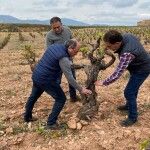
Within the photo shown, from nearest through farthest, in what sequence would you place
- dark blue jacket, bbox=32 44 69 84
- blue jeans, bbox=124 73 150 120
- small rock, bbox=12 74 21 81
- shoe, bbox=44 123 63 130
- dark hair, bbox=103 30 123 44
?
dark hair, bbox=103 30 123 44, dark blue jacket, bbox=32 44 69 84, blue jeans, bbox=124 73 150 120, shoe, bbox=44 123 63 130, small rock, bbox=12 74 21 81

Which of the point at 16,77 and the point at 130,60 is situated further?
the point at 16,77

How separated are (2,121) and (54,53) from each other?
214 centimetres

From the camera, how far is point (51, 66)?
23.6ft

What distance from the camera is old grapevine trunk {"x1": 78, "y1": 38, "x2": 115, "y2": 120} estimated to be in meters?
7.81

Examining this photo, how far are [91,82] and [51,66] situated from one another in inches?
41.4

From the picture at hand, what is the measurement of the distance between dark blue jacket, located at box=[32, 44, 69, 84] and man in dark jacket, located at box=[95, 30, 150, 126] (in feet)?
2.41

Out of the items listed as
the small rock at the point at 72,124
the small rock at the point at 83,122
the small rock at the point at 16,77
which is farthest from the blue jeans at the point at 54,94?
the small rock at the point at 16,77

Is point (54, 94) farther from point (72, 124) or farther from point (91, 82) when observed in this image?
point (91, 82)

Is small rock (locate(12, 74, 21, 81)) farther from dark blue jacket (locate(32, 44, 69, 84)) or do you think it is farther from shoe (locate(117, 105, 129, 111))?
dark blue jacket (locate(32, 44, 69, 84))

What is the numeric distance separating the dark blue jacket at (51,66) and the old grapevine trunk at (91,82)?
2.31 feet

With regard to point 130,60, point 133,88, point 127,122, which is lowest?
point 127,122

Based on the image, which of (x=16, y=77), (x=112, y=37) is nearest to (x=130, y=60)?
Answer: (x=112, y=37)

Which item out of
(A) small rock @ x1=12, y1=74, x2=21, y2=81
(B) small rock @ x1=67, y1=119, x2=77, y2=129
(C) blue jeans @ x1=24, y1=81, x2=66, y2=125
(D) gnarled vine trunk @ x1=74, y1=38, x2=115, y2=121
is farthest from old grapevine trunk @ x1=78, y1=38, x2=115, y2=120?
(A) small rock @ x1=12, y1=74, x2=21, y2=81

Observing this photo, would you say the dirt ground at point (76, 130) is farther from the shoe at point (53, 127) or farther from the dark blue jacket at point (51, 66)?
the dark blue jacket at point (51, 66)
